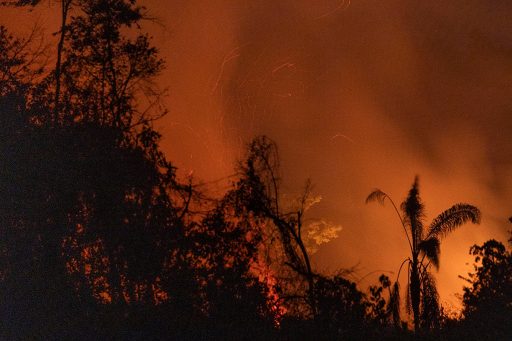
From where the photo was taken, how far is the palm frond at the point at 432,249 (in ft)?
54.4

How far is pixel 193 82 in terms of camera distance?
14.0 metres

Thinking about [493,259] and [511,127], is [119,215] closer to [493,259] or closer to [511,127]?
[493,259]

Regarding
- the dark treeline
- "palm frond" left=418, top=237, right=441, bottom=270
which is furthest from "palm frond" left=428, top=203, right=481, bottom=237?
the dark treeline

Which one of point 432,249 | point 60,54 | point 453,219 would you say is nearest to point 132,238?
point 60,54

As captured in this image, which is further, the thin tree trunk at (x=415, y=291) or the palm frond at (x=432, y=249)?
the palm frond at (x=432, y=249)

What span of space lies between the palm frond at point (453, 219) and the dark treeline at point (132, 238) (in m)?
3.98

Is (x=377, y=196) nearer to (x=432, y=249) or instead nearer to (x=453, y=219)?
(x=432, y=249)

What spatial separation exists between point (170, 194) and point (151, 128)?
3.91ft

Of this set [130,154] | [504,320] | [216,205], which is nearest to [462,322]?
[504,320]

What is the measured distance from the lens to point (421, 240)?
17.5m

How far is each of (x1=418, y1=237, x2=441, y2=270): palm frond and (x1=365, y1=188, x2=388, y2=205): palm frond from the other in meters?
1.51

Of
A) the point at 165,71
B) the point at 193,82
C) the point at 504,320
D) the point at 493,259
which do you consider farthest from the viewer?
the point at 193,82

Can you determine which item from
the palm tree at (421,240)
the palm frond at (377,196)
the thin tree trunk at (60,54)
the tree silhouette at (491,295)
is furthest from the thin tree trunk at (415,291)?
the thin tree trunk at (60,54)

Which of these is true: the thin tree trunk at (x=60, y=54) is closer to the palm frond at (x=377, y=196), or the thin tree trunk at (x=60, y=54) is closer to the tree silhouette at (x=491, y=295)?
the tree silhouette at (x=491, y=295)
